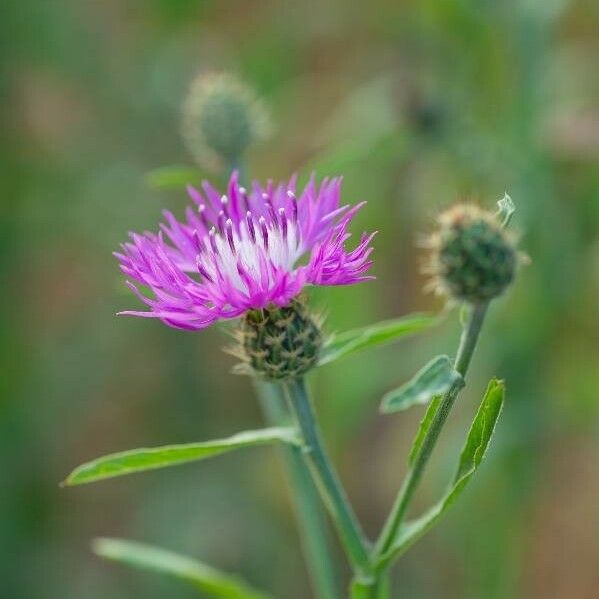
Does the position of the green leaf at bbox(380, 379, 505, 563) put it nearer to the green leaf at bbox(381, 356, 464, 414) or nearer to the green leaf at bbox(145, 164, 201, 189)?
the green leaf at bbox(381, 356, 464, 414)

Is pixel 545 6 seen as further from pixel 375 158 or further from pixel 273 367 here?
pixel 273 367

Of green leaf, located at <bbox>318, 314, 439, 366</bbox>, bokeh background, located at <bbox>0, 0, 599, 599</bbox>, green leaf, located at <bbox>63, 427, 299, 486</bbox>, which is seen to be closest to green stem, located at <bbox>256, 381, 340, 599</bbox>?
green leaf, located at <bbox>318, 314, 439, 366</bbox>

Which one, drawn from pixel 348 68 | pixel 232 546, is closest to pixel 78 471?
pixel 232 546

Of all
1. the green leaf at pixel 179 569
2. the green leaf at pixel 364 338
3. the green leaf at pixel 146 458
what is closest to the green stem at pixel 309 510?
the green leaf at pixel 179 569

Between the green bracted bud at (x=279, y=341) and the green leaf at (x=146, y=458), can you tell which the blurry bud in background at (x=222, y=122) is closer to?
the green bracted bud at (x=279, y=341)

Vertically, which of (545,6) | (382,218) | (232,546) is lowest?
(232,546)

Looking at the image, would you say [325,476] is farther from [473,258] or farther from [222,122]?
[222,122]
